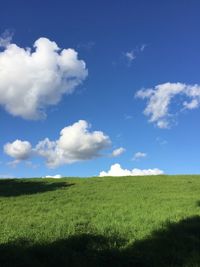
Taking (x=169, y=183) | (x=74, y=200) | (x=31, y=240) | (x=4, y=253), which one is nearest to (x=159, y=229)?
(x=31, y=240)

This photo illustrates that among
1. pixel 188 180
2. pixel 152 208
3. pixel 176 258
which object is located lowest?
pixel 176 258

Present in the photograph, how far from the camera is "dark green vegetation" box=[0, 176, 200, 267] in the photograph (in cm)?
1348

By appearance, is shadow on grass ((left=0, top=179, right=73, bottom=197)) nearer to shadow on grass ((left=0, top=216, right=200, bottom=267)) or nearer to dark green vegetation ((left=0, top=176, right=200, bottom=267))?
dark green vegetation ((left=0, top=176, right=200, bottom=267))

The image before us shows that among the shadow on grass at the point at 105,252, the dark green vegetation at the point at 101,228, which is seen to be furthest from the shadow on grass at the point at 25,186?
the shadow on grass at the point at 105,252

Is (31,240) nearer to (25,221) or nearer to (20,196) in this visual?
(25,221)

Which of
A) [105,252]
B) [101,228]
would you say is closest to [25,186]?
[101,228]

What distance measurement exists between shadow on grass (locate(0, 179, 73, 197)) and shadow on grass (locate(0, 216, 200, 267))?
19.4 meters

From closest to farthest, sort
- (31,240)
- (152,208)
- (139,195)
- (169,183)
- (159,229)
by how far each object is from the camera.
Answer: (31,240)
(159,229)
(152,208)
(139,195)
(169,183)

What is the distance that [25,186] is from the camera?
40406 mm

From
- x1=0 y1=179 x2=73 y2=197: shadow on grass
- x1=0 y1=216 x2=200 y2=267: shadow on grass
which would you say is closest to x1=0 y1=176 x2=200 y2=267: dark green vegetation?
x1=0 y1=216 x2=200 y2=267: shadow on grass

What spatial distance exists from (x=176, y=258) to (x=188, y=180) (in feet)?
98.3

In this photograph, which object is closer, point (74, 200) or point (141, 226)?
point (141, 226)

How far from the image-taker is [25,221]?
2033 cm

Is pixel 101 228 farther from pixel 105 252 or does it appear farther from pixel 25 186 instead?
pixel 25 186
